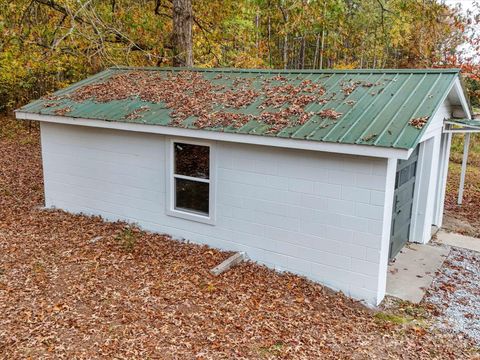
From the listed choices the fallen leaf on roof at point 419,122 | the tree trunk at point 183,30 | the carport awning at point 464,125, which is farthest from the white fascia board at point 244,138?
the tree trunk at point 183,30

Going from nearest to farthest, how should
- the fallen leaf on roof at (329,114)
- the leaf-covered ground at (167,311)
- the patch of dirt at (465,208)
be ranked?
1. the leaf-covered ground at (167,311)
2. the fallen leaf on roof at (329,114)
3. the patch of dirt at (465,208)

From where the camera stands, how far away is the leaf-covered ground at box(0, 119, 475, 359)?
4.48 m

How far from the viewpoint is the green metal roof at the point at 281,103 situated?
18.3ft

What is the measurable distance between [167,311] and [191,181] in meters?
2.69

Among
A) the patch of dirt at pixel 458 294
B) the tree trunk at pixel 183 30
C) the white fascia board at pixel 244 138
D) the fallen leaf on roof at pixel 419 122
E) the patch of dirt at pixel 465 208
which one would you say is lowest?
the patch of dirt at pixel 465 208

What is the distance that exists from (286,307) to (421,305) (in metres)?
1.97

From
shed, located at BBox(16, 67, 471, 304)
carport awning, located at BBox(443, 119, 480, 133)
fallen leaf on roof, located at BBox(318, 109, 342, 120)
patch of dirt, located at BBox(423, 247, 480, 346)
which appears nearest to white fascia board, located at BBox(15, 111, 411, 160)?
shed, located at BBox(16, 67, 471, 304)

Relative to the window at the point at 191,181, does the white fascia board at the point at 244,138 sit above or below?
above

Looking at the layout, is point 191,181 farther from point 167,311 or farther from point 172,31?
point 172,31

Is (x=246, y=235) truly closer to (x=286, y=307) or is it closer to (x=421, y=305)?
(x=286, y=307)

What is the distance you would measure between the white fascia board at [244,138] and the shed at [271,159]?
0.7 inches

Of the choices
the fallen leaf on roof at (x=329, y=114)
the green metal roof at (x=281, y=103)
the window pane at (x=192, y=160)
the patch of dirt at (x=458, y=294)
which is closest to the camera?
the patch of dirt at (x=458, y=294)

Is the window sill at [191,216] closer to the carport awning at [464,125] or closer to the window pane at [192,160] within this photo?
the window pane at [192,160]

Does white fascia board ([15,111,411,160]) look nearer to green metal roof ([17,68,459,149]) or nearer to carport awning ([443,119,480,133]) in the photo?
green metal roof ([17,68,459,149])
